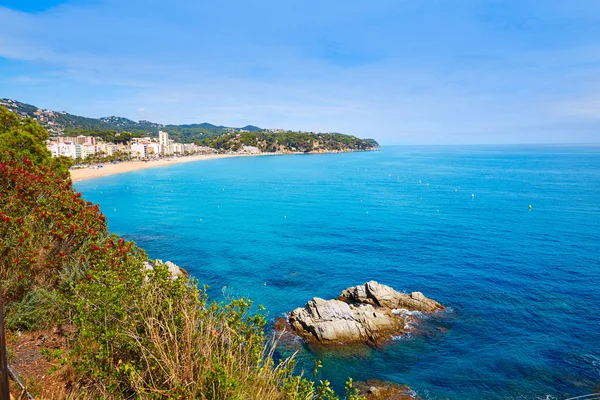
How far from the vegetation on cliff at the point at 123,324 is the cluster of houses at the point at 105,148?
122m

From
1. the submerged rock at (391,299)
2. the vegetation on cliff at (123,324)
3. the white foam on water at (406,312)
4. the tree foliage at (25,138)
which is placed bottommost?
the white foam on water at (406,312)

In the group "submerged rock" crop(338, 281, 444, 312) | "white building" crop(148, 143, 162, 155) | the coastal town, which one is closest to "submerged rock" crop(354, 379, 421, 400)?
"submerged rock" crop(338, 281, 444, 312)

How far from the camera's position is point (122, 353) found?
6.59m

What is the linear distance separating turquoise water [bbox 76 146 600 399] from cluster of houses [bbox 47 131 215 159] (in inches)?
2710

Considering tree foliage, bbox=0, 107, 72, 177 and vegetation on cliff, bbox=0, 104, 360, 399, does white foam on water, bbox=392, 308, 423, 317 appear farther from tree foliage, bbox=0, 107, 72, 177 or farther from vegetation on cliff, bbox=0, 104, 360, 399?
tree foliage, bbox=0, 107, 72, 177

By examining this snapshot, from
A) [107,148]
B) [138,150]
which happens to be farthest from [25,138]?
[138,150]

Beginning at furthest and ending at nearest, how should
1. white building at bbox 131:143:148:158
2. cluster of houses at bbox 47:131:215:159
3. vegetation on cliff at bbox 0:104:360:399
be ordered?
white building at bbox 131:143:148:158
cluster of houses at bbox 47:131:215:159
vegetation on cliff at bbox 0:104:360:399

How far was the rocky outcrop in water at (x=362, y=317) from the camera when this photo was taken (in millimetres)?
19734

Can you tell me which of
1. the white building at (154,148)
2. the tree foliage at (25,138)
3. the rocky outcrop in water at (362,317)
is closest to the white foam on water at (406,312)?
the rocky outcrop in water at (362,317)

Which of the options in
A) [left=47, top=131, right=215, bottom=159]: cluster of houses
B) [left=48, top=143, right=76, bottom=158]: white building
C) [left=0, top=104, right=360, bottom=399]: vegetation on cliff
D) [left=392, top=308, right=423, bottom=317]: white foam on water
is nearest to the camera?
[left=0, top=104, right=360, bottom=399]: vegetation on cliff

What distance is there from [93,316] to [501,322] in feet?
71.6

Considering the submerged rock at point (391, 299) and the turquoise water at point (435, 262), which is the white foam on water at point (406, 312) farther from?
the turquoise water at point (435, 262)

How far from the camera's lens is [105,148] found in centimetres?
14312

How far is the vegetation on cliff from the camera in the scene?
19.6ft
